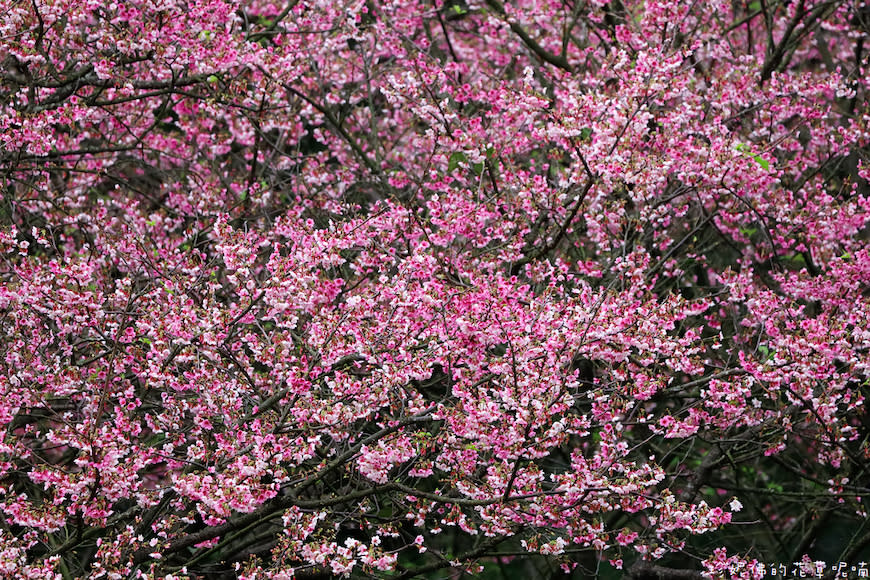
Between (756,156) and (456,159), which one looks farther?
(456,159)

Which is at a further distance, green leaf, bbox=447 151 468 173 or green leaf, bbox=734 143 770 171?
green leaf, bbox=447 151 468 173

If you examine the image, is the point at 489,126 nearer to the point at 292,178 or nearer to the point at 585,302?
the point at 292,178

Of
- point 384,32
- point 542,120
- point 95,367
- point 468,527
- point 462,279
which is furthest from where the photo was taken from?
point 384,32

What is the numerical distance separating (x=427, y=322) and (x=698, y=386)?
88.8 inches

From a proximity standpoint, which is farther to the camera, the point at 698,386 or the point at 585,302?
the point at 698,386

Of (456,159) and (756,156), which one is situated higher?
(456,159)

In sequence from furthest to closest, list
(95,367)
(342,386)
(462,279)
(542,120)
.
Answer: (542,120)
(462,279)
(95,367)
(342,386)

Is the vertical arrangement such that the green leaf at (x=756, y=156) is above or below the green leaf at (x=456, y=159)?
below

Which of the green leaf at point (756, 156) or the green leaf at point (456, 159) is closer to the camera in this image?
the green leaf at point (756, 156)

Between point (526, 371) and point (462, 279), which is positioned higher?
point (462, 279)

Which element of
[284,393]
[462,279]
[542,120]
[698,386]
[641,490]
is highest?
[542,120]

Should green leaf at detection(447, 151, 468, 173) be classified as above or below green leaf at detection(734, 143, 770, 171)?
above

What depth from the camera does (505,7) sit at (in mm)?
9961

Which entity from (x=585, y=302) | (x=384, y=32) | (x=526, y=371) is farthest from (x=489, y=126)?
(x=526, y=371)
